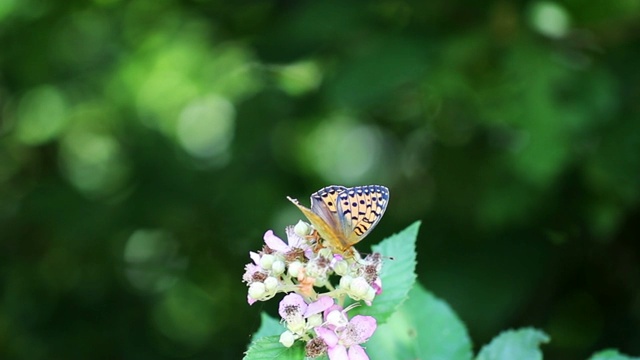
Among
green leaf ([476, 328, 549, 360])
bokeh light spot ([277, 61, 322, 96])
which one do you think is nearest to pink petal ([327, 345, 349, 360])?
green leaf ([476, 328, 549, 360])

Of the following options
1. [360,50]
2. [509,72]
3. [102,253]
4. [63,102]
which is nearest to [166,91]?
[63,102]

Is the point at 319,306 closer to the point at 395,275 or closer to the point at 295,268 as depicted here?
the point at 295,268

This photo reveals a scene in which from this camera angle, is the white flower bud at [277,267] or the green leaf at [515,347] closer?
the white flower bud at [277,267]

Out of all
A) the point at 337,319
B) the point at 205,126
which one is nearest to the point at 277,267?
the point at 337,319

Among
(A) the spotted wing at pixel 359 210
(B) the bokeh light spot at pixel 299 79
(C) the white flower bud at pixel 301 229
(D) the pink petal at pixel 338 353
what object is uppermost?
(A) the spotted wing at pixel 359 210

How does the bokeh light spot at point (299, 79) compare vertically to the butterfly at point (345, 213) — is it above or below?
below

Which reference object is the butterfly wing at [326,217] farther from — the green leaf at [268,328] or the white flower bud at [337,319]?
the green leaf at [268,328]

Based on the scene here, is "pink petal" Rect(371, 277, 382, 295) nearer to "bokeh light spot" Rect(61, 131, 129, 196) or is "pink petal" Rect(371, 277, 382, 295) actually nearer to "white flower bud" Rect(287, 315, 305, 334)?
"white flower bud" Rect(287, 315, 305, 334)

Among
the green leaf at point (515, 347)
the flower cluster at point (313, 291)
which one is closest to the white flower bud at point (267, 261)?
the flower cluster at point (313, 291)
